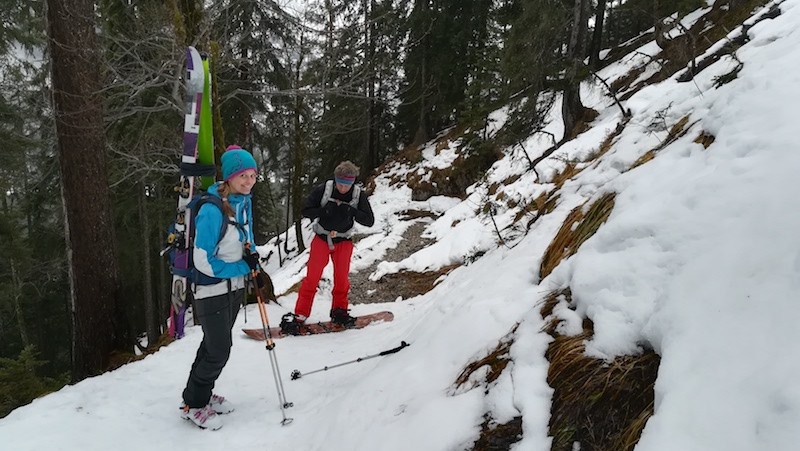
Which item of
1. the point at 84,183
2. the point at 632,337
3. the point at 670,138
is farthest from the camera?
the point at 84,183

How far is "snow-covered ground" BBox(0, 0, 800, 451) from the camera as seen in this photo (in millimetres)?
1574

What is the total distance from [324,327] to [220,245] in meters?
2.97

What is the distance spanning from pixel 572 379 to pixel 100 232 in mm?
5474

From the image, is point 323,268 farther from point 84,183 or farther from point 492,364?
point 492,364

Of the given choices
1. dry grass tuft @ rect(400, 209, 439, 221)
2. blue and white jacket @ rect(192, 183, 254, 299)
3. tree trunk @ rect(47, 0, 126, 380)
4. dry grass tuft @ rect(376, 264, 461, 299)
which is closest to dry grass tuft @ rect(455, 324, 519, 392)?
blue and white jacket @ rect(192, 183, 254, 299)

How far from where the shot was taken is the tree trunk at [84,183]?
4.97m

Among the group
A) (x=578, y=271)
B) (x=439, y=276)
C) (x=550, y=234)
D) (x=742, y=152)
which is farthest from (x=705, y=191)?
(x=439, y=276)

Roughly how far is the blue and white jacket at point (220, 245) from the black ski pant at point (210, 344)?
0.31ft

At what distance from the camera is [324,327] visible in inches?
241

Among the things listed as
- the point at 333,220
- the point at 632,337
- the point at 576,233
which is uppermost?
the point at 576,233

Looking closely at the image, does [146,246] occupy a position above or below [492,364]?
below

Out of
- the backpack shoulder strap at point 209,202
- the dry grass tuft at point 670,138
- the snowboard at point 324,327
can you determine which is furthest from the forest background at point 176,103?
the dry grass tuft at point 670,138

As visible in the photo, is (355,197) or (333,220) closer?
(333,220)

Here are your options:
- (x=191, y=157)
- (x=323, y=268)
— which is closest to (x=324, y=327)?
(x=323, y=268)
